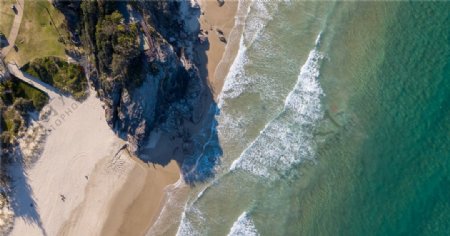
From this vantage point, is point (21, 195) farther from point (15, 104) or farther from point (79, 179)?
point (15, 104)

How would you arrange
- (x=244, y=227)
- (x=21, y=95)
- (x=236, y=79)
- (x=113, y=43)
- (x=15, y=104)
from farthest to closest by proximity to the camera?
1. (x=236, y=79)
2. (x=21, y=95)
3. (x=15, y=104)
4. (x=244, y=227)
5. (x=113, y=43)

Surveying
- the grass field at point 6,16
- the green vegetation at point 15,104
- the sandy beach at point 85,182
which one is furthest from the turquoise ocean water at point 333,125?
the grass field at point 6,16

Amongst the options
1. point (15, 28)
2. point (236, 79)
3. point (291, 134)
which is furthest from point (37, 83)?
point (291, 134)

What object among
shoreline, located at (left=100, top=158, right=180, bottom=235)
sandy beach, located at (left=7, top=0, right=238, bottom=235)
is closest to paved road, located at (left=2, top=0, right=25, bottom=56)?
sandy beach, located at (left=7, top=0, right=238, bottom=235)

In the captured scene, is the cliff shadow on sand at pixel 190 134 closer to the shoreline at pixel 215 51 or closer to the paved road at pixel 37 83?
the shoreline at pixel 215 51

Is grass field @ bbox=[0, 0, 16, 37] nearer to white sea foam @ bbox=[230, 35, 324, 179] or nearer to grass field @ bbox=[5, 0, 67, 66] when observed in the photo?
grass field @ bbox=[5, 0, 67, 66]
